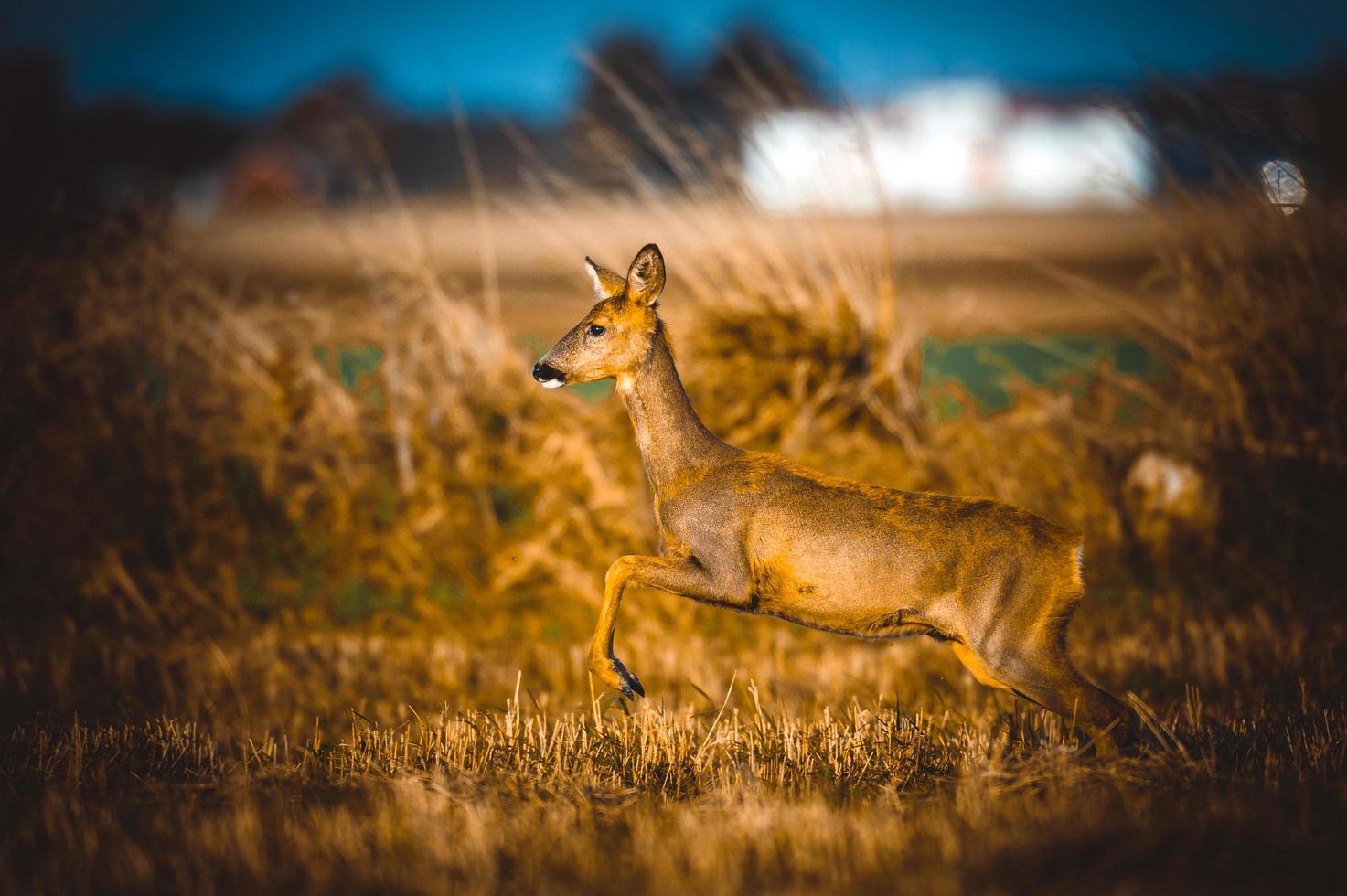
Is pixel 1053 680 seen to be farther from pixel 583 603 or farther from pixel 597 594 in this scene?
pixel 583 603

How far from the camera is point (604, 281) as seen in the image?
13.1ft

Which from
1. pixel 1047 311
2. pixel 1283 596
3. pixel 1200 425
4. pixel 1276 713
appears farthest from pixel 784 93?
pixel 1047 311

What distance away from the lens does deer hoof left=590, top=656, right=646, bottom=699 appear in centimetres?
352

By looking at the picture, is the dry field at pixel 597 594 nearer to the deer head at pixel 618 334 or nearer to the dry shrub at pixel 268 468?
the dry shrub at pixel 268 468

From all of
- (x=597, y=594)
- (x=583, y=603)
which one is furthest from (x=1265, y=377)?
(x=583, y=603)

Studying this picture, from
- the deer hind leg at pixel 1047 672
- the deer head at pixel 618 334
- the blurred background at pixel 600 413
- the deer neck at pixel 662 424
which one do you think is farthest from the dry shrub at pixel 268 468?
the deer hind leg at pixel 1047 672

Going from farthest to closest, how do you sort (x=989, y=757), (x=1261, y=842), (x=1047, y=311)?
(x=1047, y=311)
(x=989, y=757)
(x=1261, y=842)

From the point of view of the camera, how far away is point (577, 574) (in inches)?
280

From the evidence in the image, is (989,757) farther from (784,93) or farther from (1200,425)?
(784,93)

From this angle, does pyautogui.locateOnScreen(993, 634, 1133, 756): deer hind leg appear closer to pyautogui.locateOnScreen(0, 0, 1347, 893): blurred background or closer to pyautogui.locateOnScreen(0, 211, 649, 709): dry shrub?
pyautogui.locateOnScreen(0, 0, 1347, 893): blurred background

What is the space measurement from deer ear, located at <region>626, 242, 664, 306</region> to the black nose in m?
0.38

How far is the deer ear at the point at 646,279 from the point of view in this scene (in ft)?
12.2

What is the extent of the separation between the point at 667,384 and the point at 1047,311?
55.0 ft

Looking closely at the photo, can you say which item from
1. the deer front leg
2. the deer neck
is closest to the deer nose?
the deer neck
